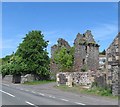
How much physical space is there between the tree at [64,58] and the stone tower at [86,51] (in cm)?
132

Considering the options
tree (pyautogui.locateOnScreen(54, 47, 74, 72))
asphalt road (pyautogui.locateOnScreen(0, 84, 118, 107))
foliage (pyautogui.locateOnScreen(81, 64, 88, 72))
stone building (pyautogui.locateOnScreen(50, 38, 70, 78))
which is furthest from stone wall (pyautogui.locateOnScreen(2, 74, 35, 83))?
asphalt road (pyautogui.locateOnScreen(0, 84, 118, 107))

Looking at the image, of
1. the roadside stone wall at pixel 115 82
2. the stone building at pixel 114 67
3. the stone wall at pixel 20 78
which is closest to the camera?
the roadside stone wall at pixel 115 82

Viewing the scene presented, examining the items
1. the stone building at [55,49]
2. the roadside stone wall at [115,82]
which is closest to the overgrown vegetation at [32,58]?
the stone building at [55,49]

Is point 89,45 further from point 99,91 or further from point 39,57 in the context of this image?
point 99,91

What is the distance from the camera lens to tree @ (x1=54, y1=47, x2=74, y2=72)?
179 feet

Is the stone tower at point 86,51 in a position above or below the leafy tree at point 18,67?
above

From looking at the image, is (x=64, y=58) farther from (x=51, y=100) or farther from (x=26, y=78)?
(x=51, y=100)

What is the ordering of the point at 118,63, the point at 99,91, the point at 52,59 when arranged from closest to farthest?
the point at 118,63
the point at 99,91
the point at 52,59

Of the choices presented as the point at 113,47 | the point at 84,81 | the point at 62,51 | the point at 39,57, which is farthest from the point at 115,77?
the point at 62,51

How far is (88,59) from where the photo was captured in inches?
2052

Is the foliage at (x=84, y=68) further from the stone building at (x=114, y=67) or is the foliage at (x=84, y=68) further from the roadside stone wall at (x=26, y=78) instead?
the stone building at (x=114, y=67)

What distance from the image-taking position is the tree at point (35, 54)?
4972cm

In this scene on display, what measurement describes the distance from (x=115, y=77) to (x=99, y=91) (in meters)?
2.44

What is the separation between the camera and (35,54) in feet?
164
